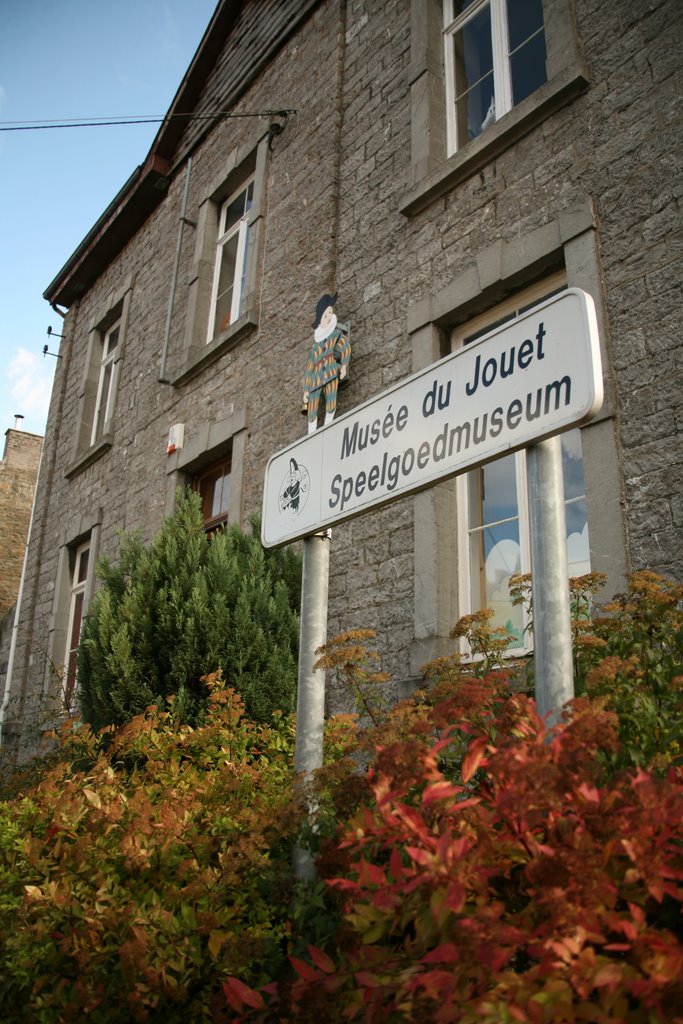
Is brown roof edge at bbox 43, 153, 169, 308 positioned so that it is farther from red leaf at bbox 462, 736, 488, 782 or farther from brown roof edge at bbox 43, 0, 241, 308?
red leaf at bbox 462, 736, 488, 782

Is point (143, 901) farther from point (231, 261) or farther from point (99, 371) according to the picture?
point (99, 371)

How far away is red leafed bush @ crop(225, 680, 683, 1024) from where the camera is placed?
1238 millimetres

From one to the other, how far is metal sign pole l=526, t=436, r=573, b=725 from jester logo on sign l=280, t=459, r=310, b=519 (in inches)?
37.0

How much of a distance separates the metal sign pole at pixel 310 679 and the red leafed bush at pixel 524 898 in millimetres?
719

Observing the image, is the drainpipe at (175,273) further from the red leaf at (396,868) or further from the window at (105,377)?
the red leaf at (396,868)

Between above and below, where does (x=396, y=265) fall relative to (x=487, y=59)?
below

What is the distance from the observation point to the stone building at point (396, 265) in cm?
483

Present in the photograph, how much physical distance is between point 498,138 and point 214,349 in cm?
395

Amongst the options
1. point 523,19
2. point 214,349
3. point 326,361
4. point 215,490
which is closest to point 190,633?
point 326,361

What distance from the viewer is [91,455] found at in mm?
11250

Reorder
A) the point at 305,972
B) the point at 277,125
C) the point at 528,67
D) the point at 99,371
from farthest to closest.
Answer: the point at 99,371 < the point at 277,125 < the point at 528,67 < the point at 305,972

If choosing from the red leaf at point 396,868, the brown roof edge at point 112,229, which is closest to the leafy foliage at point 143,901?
the red leaf at point 396,868

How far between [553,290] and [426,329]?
1009 millimetres

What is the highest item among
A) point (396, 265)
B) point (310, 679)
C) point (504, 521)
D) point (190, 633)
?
point (396, 265)
